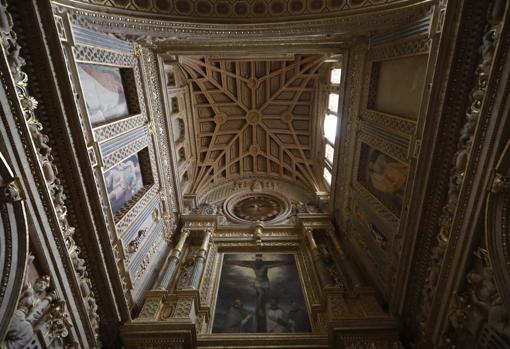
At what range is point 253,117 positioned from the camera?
637 inches

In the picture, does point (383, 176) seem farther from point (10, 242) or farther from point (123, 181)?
point (10, 242)

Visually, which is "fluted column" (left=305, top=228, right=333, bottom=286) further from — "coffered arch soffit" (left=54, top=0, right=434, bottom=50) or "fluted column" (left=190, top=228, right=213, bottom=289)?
"coffered arch soffit" (left=54, top=0, right=434, bottom=50)

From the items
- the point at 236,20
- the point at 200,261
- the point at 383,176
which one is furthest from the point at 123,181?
the point at 383,176

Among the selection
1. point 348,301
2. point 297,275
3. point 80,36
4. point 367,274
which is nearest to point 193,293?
point 297,275

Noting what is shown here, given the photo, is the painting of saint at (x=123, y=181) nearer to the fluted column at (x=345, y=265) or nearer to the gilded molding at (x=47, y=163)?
the gilded molding at (x=47, y=163)

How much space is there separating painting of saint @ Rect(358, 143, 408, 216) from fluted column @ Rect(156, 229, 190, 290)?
7426mm

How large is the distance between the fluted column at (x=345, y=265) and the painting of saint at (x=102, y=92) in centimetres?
916

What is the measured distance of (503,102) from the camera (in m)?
4.06

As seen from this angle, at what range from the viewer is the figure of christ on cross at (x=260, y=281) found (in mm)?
8367

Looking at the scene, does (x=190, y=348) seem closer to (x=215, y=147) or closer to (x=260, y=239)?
(x=260, y=239)

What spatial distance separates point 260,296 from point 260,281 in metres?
0.71

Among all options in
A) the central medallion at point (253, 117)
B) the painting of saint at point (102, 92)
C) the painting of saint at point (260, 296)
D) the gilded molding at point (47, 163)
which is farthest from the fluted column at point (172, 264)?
the central medallion at point (253, 117)

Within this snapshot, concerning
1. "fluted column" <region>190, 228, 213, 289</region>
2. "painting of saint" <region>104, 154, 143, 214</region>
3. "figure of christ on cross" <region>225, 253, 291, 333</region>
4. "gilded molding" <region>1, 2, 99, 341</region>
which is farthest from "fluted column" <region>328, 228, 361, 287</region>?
"painting of saint" <region>104, 154, 143, 214</region>

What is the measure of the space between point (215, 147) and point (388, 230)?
11056 mm
